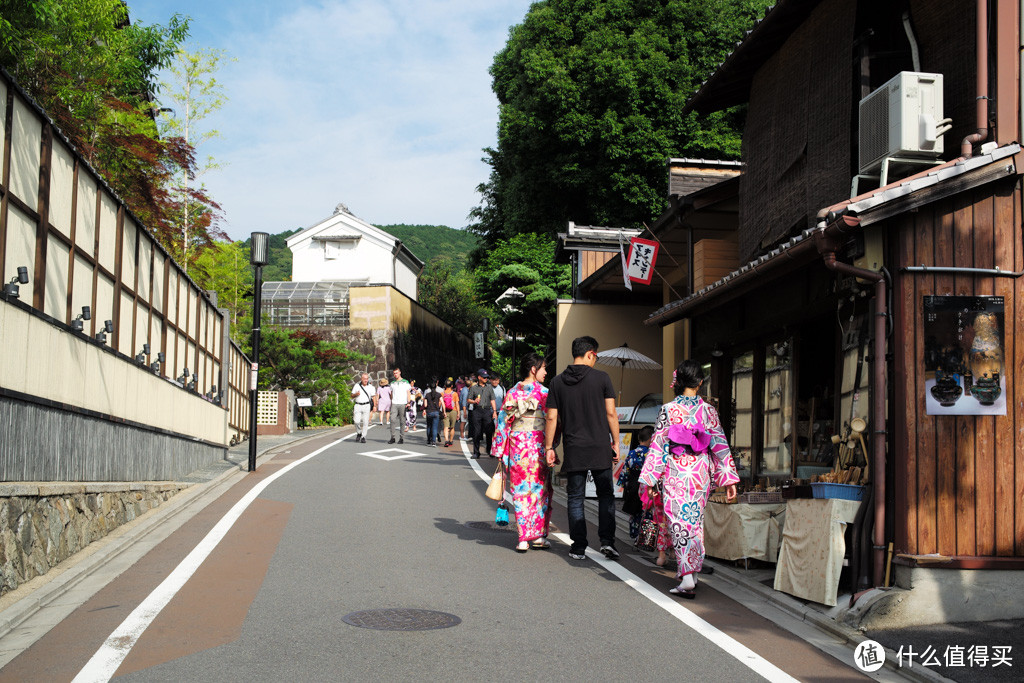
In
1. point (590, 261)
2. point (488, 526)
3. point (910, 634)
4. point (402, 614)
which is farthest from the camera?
point (590, 261)

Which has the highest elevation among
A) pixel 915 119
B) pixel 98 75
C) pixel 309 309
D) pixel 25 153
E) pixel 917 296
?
pixel 98 75

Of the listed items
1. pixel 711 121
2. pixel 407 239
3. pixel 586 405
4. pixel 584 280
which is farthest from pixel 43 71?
pixel 407 239

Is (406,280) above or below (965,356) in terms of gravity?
above

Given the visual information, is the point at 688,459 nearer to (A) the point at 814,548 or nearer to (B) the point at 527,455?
(A) the point at 814,548

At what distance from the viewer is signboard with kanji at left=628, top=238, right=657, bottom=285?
57.4 ft

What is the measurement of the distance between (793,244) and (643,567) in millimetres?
3211

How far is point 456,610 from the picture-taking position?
22.1 ft

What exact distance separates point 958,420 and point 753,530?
224 centimetres

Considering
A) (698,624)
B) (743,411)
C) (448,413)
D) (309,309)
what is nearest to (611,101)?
(448,413)

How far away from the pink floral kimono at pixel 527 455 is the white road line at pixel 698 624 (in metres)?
0.64

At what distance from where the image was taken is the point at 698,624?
6.58m

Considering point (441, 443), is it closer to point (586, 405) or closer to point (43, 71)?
point (43, 71)

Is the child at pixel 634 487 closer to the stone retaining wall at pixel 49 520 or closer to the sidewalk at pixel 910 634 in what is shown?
the sidewalk at pixel 910 634

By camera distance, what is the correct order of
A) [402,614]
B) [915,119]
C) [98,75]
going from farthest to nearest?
[98,75]
[915,119]
[402,614]
